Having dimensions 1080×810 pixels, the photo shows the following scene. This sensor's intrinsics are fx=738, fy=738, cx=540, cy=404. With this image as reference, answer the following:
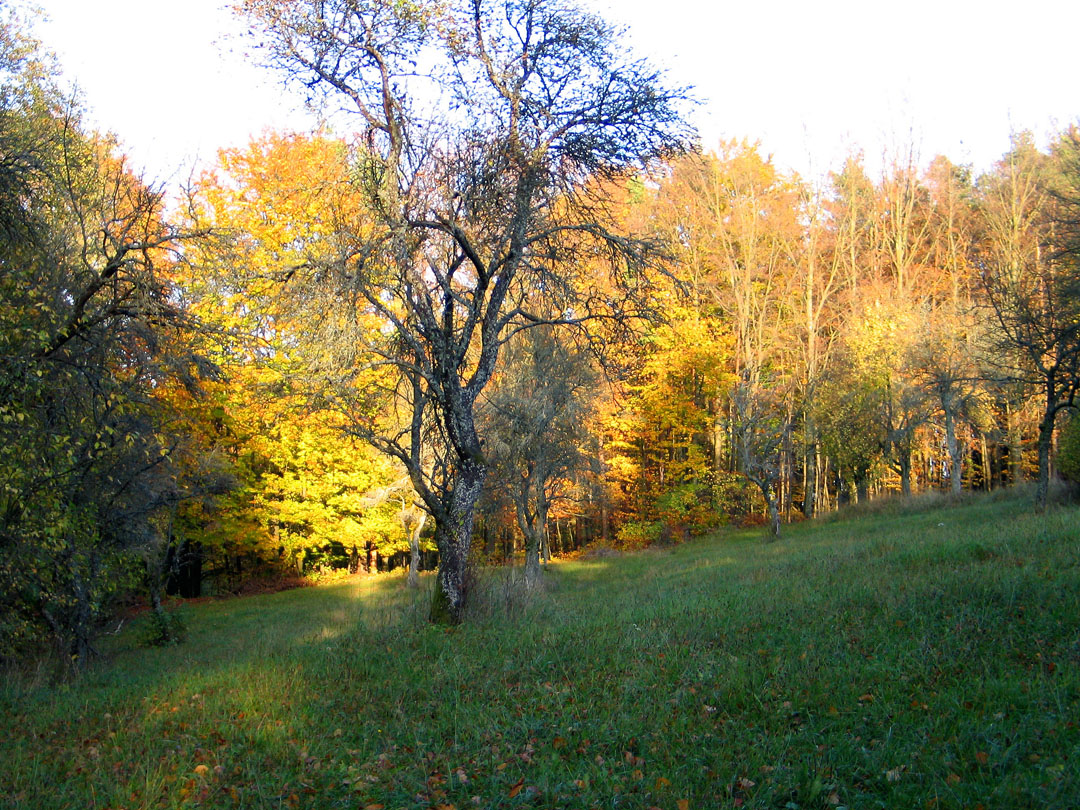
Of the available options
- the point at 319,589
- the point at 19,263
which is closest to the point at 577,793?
the point at 19,263

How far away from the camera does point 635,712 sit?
19.3 ft

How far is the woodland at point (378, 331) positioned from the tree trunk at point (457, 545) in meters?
0.03

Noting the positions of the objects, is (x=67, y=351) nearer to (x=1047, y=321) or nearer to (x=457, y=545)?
(x=457, y=545)

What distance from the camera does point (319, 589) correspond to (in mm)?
25938

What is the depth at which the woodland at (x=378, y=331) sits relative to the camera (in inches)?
353

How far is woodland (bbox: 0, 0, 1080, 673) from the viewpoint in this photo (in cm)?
897

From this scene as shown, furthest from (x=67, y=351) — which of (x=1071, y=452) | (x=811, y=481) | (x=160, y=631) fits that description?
(x=811, y=481)

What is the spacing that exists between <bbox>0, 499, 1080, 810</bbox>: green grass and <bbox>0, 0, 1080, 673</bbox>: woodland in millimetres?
2336

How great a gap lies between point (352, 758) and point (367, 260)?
638 cm

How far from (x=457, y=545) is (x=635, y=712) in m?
4.44

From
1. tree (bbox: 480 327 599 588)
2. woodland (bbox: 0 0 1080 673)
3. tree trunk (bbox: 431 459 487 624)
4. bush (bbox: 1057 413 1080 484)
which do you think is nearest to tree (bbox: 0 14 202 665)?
woodland (bbox: 0 0 1080 673)

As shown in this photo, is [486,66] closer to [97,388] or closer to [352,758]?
[97,388]

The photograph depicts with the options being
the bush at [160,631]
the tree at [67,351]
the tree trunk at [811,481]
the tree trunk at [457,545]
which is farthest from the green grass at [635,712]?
the tree trunk at [811,481]

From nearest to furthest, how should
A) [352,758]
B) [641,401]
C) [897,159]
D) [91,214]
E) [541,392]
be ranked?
[352,758] < [91,214] < [541,392] < [641,401] < [897,159]
